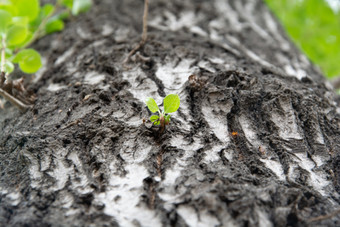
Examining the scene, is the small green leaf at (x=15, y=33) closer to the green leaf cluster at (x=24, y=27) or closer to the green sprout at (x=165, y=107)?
the green leaf cluster at (x=24, y=27)

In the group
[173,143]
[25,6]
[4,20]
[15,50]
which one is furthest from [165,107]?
[25,6]

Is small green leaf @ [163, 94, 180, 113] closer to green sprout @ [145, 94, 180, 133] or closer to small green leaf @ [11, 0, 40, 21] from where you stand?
green sprout @ [145, 94, 180, 133]

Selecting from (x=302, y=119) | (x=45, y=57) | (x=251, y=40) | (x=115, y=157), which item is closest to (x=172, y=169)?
(x=115, y=157)

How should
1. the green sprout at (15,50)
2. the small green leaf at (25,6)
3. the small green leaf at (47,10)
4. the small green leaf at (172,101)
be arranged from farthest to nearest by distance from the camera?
the small green leaf at (47,10) < the small green leaf at (25,6) < the green sprout at (15,50) < the small green leaf at (172,101)

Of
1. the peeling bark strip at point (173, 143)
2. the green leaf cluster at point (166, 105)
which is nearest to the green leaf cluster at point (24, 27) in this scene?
the peeling bark strip at point (173, 143)

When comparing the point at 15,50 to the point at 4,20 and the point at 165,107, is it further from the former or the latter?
the point at 165,107

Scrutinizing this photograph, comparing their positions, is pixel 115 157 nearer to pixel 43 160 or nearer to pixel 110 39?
pixel 43 160
